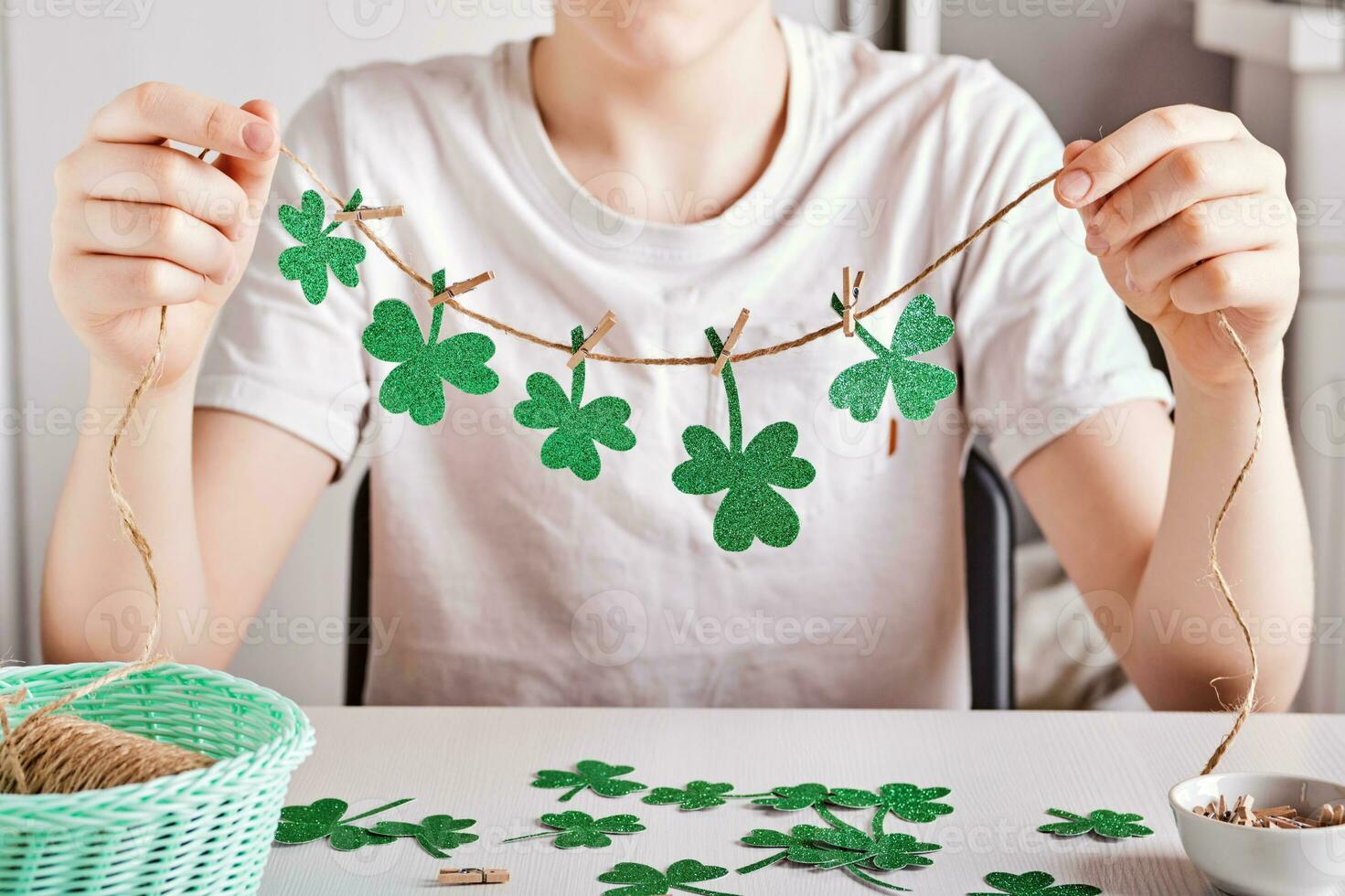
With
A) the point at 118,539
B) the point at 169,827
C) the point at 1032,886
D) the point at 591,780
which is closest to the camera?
the point at 169,827

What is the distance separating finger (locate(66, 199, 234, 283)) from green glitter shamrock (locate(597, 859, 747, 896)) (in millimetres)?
382

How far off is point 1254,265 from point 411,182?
683 mm

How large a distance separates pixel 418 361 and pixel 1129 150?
1.21 ft

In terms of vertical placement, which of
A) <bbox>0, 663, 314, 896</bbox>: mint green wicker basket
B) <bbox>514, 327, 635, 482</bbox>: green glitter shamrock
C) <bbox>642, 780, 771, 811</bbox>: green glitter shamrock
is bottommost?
<bbox>642, 780, 771, 811</bbox>: green glitter shamrock

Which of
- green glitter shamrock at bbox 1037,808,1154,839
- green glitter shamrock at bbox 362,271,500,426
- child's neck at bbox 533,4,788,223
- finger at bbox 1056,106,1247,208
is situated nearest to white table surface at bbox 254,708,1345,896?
green glitter shamrock at bbox 1037,808,1154,839

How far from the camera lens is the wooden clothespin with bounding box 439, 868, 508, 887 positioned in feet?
1.72

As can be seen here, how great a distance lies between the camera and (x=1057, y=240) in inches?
38.3

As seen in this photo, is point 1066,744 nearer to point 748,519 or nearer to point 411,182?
point 748,519

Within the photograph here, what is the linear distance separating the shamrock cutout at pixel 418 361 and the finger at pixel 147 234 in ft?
0.40

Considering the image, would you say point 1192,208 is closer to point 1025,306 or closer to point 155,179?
point 1025,306

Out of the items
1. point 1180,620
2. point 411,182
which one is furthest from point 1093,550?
point 411,182

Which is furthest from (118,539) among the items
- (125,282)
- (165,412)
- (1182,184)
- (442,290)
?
(1182,184)

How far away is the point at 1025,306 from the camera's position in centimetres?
96

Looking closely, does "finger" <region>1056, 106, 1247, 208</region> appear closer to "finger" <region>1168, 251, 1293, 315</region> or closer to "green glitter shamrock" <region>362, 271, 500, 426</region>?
"finger" <region>1168, 251, 1293, 315</region>
